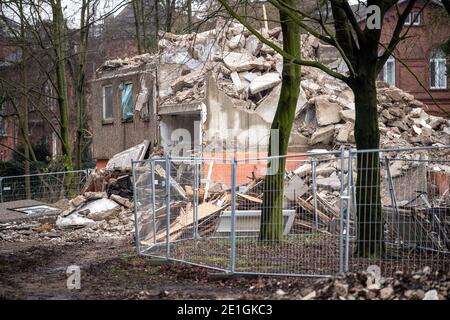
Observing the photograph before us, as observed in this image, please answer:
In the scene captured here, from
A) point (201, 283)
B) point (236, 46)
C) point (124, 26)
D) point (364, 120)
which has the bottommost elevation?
point (201, 283)

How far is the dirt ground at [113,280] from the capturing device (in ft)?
29.7

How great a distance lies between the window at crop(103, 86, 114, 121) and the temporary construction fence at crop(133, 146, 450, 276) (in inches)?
569

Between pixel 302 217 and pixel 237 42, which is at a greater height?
pixel 237 42

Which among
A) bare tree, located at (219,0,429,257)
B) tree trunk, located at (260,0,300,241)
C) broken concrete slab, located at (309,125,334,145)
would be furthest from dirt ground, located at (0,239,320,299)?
broken concrete slab, located at (309,125,334,145)

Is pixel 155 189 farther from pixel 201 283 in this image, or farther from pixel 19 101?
pixel 19 101

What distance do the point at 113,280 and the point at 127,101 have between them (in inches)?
729

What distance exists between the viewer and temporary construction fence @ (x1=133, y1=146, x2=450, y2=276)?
9875 millimetres

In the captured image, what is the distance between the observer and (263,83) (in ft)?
77.4

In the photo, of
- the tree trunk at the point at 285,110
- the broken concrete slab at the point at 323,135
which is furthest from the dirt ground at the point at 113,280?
the broken concrete slab at the point at 323,135

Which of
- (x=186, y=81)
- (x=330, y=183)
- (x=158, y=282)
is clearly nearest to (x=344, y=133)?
(x=330, y=183)

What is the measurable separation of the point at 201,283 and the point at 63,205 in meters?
13.2

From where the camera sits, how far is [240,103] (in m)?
23.4

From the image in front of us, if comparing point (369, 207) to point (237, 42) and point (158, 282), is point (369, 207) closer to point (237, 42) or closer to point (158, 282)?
point (158, 282)
